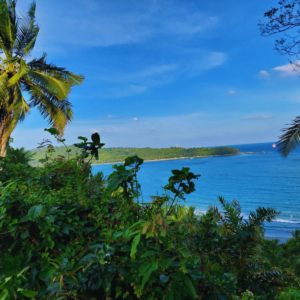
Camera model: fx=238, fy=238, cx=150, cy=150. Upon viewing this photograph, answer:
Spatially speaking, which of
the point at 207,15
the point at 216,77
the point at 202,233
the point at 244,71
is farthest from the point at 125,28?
the point at 244,71

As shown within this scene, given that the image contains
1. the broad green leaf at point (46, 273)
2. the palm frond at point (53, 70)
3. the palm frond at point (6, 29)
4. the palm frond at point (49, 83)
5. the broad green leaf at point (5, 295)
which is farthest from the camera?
the palm frond at point (53, 70)

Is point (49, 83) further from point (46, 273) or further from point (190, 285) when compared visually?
point (190, 285)

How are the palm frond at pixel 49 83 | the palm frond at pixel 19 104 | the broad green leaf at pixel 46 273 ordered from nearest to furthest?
the broad green leaf at pixel 46 273, the palm frond at pixel 19 104, the palm frond at pixel 49 83

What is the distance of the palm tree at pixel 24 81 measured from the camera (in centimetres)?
982

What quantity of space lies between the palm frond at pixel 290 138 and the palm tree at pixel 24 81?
354 inches

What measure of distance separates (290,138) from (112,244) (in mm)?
5365

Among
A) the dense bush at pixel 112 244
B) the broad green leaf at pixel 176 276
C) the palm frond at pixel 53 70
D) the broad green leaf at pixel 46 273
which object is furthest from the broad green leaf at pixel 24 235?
the palm frond at pixel 53 70

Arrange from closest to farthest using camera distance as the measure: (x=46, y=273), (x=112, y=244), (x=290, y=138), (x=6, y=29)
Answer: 1. (x=46, y=273)
2. (x=112, y=244)
3. (x=290, y=138)
4. (x=6, y=29)

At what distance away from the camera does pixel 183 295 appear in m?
0.94

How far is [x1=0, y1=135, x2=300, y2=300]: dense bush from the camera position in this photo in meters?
0.91

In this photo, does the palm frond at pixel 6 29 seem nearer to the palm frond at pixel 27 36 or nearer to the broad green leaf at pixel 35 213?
the palm frond at pixel 27 36

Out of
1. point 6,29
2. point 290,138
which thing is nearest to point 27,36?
point 6,29

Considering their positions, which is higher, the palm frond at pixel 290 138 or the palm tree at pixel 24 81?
the palm tree at pixel 24 81

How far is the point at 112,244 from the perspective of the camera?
112cm
